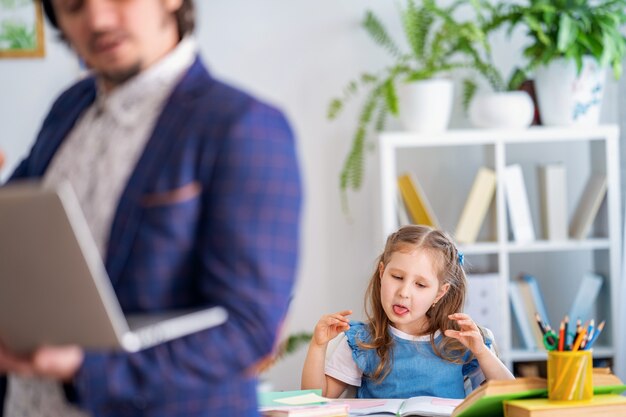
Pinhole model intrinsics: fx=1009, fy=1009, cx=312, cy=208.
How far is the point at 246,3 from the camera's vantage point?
3961 mm

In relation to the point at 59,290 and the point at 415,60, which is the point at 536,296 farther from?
the point at 59,290

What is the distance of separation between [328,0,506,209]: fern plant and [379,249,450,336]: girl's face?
4.28ft

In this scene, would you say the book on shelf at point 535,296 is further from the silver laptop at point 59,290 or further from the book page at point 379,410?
the silver laptop at point 59,290

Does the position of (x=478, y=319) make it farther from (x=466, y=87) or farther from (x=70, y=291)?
(x=70, y=291)

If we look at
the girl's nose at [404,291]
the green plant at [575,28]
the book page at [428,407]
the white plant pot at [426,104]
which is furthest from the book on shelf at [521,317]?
the book page at [428,407]

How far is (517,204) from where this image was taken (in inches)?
148

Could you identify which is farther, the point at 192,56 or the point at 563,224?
the point at 563,224

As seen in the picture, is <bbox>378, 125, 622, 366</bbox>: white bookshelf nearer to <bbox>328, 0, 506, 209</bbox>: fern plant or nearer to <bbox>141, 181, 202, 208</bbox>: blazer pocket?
<bbox>328, 0, 506, 209</bbox>: fern plant

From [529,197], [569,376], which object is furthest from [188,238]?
[529,197]

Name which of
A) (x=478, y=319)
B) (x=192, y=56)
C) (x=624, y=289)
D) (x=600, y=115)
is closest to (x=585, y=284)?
(x=624, y=289)

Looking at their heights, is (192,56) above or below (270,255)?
above

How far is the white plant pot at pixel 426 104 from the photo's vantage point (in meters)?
3.63

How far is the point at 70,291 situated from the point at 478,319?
290cm

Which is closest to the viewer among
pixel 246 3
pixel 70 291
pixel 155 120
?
pixel 70 291
